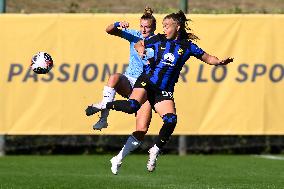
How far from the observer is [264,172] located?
48.3 ft

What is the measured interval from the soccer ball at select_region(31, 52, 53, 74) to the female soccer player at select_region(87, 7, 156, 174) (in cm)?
84

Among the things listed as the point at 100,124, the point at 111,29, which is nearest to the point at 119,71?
the point at 111,29

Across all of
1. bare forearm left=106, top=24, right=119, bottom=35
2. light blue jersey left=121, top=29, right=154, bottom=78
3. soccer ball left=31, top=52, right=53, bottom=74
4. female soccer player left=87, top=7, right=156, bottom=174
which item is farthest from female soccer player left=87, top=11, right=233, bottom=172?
soccer ball left=31, top=52, right=53, bottom=74

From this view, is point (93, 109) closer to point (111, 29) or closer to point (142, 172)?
point (111, 29)

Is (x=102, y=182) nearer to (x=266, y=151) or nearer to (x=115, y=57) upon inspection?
(x=115, y=57)

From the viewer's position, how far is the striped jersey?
12.0 meters

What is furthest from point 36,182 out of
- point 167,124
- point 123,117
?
point 123,117

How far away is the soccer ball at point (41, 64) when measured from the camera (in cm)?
1348

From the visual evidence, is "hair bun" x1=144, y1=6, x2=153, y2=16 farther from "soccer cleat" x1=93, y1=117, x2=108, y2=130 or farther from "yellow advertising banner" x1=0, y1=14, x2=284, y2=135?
"yellow advertising banner" x1=0, y1=14, x2=284, y2=135

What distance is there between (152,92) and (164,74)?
0.26 meters

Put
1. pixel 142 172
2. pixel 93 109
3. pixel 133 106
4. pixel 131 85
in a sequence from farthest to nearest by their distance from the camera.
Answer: pixel 142 172, pixel 131 85, pixel 93 109, pixel 133 106

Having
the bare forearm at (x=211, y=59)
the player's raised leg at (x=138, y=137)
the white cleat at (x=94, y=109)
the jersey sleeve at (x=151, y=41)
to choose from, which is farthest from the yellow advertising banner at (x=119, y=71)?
the bare forearm at (x=211, y=59)

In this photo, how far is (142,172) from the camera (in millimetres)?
14688

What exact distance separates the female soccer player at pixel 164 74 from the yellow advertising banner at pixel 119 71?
5535 millimetres
